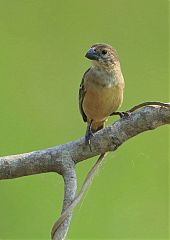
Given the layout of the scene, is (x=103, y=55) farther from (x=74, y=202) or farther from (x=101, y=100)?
(x=74, y=202)

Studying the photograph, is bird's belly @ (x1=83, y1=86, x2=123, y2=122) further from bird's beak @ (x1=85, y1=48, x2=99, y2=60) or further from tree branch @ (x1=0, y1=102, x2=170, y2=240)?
tree branch @ (x1=0, y1=102, x2=170, y2=240)

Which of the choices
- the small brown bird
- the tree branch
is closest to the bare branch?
the tree branch

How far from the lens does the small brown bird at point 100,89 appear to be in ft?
7.27

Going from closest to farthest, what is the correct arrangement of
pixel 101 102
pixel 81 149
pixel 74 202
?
pixel 74 202 → pixel 81 149 → pixel 101 102

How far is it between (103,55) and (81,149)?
2.51ft

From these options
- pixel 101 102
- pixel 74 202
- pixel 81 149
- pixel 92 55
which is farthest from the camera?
pixel 92 55

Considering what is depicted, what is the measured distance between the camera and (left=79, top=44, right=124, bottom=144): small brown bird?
2.21 metres

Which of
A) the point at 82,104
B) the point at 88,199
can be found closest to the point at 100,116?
the point at 82,104

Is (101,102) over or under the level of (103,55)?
under

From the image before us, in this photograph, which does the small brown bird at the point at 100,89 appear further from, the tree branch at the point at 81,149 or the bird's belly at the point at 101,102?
the tree branch at the point at 81,149

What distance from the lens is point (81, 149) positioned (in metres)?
1.74

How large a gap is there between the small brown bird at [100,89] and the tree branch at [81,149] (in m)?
0.43

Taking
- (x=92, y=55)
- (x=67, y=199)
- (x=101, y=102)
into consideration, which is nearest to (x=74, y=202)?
(x=67, y=199)

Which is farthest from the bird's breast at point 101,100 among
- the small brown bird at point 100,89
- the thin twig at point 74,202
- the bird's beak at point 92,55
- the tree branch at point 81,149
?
the thin twig at point 74,202
